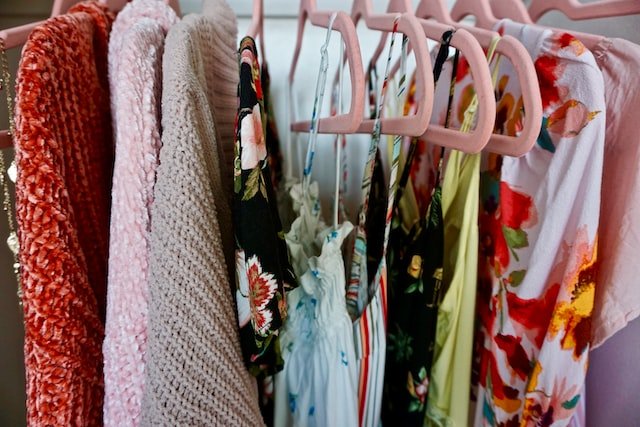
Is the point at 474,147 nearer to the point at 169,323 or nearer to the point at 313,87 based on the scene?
the point at 169,323

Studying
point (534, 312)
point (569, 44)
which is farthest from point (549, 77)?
point (534, 312)

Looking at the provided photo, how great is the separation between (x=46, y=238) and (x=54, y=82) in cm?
13

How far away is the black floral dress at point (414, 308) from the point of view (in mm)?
436

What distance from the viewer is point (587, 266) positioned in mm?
380

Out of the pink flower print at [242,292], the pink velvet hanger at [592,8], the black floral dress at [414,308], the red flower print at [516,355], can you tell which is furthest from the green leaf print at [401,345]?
the pink velvet hanger at [592,8]

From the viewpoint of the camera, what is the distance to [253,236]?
34 cm

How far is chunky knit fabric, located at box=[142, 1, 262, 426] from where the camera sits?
0.98 feet

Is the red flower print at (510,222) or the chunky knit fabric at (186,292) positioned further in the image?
the red flower print at (510,222)

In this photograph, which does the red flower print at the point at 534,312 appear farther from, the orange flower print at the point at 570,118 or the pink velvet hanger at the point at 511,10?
the pink velvet hanger at the point at 511,10

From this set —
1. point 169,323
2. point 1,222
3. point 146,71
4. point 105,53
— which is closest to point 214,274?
point 169,323

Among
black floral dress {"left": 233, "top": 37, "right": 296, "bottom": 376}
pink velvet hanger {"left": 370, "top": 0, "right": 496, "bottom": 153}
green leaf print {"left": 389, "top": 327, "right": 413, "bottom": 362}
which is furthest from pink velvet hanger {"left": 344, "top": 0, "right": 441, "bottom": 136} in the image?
green leaf print {"left": 389, "top": 327, "right": 413, "bottom": 362}

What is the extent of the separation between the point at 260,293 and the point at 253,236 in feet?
0.17

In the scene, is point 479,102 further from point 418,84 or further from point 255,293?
point 255,293

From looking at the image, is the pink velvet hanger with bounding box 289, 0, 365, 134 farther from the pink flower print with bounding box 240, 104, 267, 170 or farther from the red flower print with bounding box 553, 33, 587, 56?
the red flower print with bounding box 553, 33, 587, 56
